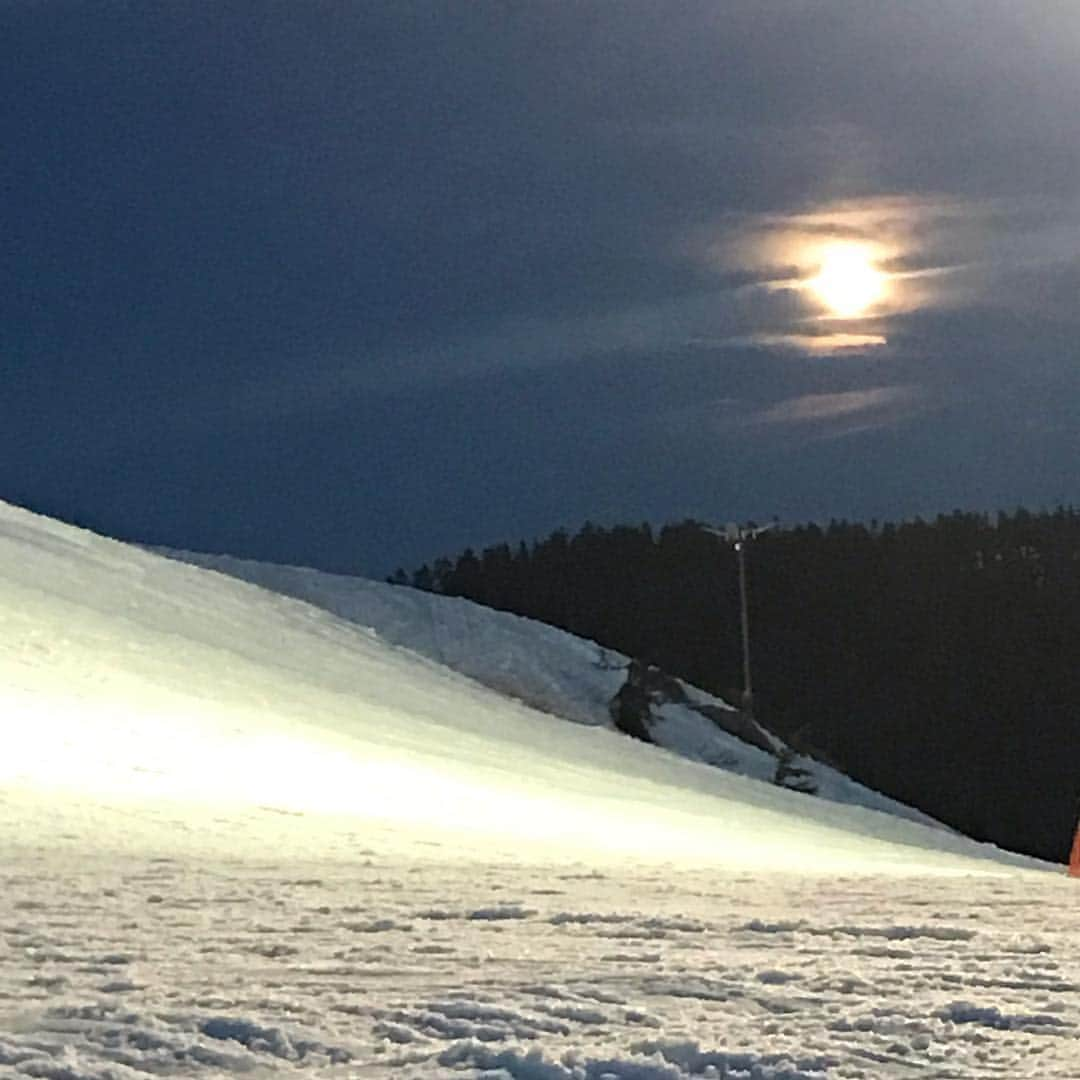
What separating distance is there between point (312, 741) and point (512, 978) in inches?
449

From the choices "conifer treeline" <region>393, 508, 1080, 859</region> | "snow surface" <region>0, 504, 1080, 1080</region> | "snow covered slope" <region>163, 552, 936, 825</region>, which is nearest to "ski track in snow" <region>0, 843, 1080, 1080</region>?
"snow surface" <region>0, 504, 1080, 1080</region>

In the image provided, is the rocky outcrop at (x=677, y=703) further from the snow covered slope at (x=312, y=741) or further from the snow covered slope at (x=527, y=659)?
the snow covered slope at (x=312, y=741)

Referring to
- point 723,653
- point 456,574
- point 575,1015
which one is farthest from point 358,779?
point 456,574

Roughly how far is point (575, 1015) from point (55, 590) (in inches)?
739

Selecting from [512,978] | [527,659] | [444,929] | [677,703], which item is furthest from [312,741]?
[527,659]

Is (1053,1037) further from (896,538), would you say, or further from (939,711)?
(896,538)

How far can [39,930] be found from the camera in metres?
5.70

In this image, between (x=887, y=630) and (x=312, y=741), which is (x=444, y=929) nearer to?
(x=312, y=741)

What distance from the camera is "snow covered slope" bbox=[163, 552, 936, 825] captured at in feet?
91.4

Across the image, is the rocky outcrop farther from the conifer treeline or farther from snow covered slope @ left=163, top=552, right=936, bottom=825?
the conifer treeline

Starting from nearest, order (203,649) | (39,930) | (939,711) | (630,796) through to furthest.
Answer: (39,930) < (630,796) < (203,649) < (939,711)

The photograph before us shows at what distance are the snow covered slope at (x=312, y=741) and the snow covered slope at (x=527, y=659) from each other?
11.5 feet

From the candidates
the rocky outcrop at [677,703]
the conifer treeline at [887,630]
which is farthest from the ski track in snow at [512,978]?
the conifer treeline at [887,630]

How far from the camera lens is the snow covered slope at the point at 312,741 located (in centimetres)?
1192
